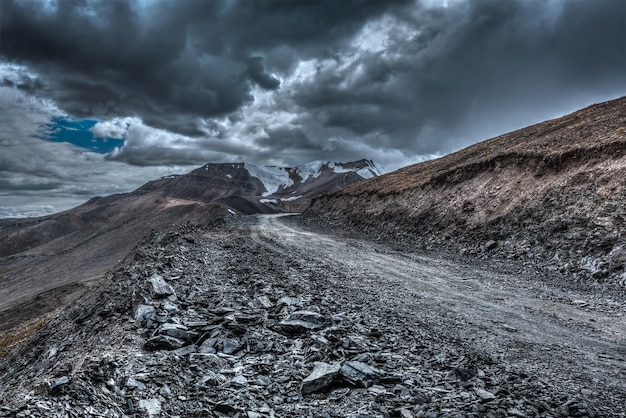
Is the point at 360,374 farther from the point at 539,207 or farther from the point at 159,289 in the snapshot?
the point at 539,207

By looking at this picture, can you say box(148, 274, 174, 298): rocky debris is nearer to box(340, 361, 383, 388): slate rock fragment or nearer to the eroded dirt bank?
the eroded dirt bank

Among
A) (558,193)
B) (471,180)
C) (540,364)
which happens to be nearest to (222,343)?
(540,364)

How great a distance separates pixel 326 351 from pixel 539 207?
19.7 m

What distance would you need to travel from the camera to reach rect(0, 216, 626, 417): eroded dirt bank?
5551mm

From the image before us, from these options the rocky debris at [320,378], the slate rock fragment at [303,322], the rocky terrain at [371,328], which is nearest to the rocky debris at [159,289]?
the rocky terrain at [371,328]

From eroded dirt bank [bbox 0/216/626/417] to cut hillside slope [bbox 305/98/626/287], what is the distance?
4277mm

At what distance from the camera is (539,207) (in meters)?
21.6

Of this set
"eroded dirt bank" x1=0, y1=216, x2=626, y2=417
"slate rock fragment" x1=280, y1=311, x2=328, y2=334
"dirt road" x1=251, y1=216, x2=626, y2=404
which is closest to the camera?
"eroded dirt bank" x1=0, y1=216, x2=626, y2=417

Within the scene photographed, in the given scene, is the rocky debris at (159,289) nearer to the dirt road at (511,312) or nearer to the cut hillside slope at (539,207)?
the dirt road at (511,312)

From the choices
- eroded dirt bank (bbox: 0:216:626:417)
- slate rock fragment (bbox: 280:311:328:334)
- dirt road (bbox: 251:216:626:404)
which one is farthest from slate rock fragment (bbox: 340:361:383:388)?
dirt road (bbox: 251:216:626:404)

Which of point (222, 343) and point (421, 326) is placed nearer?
point (222, 343)

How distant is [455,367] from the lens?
21.5ft

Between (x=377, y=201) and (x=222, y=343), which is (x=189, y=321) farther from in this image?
(x=377, y=201)

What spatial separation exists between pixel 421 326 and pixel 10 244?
25330cm
